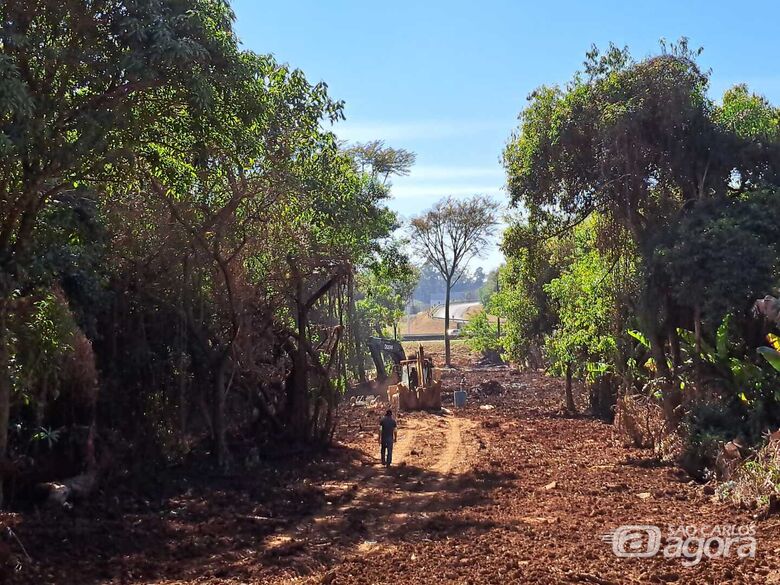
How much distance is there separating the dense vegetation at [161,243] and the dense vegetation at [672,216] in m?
4.20

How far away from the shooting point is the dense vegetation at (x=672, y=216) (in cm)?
1287

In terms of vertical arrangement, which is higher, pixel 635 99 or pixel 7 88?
pixel 635 99

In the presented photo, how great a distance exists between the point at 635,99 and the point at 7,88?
446 inches

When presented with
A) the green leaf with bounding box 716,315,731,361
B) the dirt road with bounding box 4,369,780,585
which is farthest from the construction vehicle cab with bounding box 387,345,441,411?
Result: the green leaf with bounding box 716,315,731,361

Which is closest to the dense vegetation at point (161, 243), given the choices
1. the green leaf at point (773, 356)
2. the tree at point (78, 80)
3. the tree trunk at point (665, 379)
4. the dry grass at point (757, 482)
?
the tree at point (78, 80)

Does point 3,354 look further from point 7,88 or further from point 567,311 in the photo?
point 567,311

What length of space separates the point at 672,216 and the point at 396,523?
820 cm

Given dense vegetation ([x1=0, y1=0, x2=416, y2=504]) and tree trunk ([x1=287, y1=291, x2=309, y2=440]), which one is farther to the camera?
tree trunk ([x1=287, y1=291, x2=309, y2=440])

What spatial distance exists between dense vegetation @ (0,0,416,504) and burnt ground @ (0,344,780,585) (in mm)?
1280

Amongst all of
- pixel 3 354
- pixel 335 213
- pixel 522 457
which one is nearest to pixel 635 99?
pixel 335 213

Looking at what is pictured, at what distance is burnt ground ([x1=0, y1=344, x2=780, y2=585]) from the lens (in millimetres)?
7957

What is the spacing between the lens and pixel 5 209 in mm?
8695

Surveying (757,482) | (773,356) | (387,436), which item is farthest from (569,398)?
(757,482)

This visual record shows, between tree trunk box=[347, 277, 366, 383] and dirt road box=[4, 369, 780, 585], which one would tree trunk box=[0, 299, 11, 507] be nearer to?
dirt road box=[4, 369, 780, 585]
